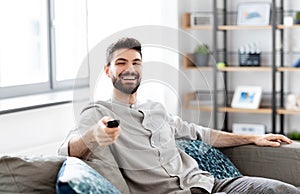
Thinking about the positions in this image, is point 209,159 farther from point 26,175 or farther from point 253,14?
point 253,14

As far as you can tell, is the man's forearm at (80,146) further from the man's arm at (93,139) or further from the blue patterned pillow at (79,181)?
the blue patterned pillow at (79,181)

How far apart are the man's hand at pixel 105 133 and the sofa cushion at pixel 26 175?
0.19 meters

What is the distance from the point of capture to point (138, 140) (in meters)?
2.38

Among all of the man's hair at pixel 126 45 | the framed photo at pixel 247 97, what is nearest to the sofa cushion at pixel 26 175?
the man's hair at pixel 126 45

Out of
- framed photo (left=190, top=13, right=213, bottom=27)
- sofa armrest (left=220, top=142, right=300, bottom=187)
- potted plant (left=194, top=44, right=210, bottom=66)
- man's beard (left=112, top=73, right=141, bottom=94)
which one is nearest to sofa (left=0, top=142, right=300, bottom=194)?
sofa armrest (left=220, top=142, right=300, bottom=187)

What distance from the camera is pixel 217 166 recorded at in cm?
276

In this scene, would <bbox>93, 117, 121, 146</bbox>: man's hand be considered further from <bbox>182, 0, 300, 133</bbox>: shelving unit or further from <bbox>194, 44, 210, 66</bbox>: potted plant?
<bbox>194, 44, 210, 66</bbox>: potted plant

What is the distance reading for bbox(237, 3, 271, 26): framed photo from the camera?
4.53m

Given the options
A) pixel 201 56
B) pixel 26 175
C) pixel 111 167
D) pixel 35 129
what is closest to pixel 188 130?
pixel 111 167

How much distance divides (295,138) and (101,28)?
1.70 m

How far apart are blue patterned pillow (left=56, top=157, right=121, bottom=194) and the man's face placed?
0.32 m

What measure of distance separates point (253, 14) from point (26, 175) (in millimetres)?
2955

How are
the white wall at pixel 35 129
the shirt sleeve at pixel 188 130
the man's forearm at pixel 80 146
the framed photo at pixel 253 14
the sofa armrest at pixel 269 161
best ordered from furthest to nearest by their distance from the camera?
the framed photo at pixel 253 14, the white wall at pixel 35 129, the sofa armrest at pixel 269 161, the shirt sleeve at pixel 188 130, the man's forearm at pixel 80 146

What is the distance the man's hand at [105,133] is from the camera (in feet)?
6.87
